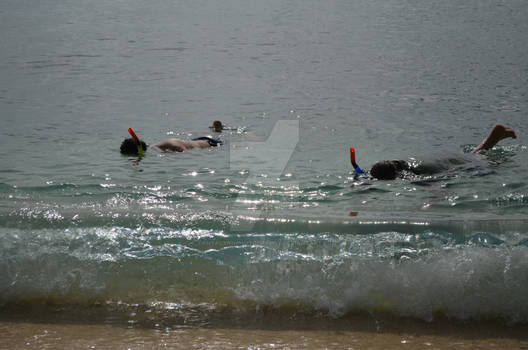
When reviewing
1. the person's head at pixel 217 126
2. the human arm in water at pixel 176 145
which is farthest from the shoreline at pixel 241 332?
the person's head at pixel 217 126

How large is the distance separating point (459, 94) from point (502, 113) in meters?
1.76

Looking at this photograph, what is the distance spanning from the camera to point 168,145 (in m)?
9.16

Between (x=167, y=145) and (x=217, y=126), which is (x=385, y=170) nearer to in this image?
(x=167, y=145)

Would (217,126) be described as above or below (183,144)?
above

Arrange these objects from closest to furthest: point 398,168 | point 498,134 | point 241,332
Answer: point 241,332, point 398,168, point 498,134

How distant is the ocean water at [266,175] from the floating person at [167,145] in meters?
0.15

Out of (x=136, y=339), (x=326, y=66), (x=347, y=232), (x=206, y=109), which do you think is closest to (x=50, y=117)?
(x=206, y=109)

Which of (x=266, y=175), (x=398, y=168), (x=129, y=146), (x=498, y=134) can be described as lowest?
(x=266, y=175)

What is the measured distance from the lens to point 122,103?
13.2m

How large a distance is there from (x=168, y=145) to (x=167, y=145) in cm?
2

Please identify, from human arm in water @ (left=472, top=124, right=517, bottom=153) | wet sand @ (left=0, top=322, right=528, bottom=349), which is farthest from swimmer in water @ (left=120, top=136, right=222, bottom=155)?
wet sand @ (left=0, top=322, right=528, bottom=349)

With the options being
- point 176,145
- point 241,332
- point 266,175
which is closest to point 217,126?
point 176,145

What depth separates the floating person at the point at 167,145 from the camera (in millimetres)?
8883

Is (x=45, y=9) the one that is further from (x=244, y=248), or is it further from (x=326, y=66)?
(x=244, y=248)
